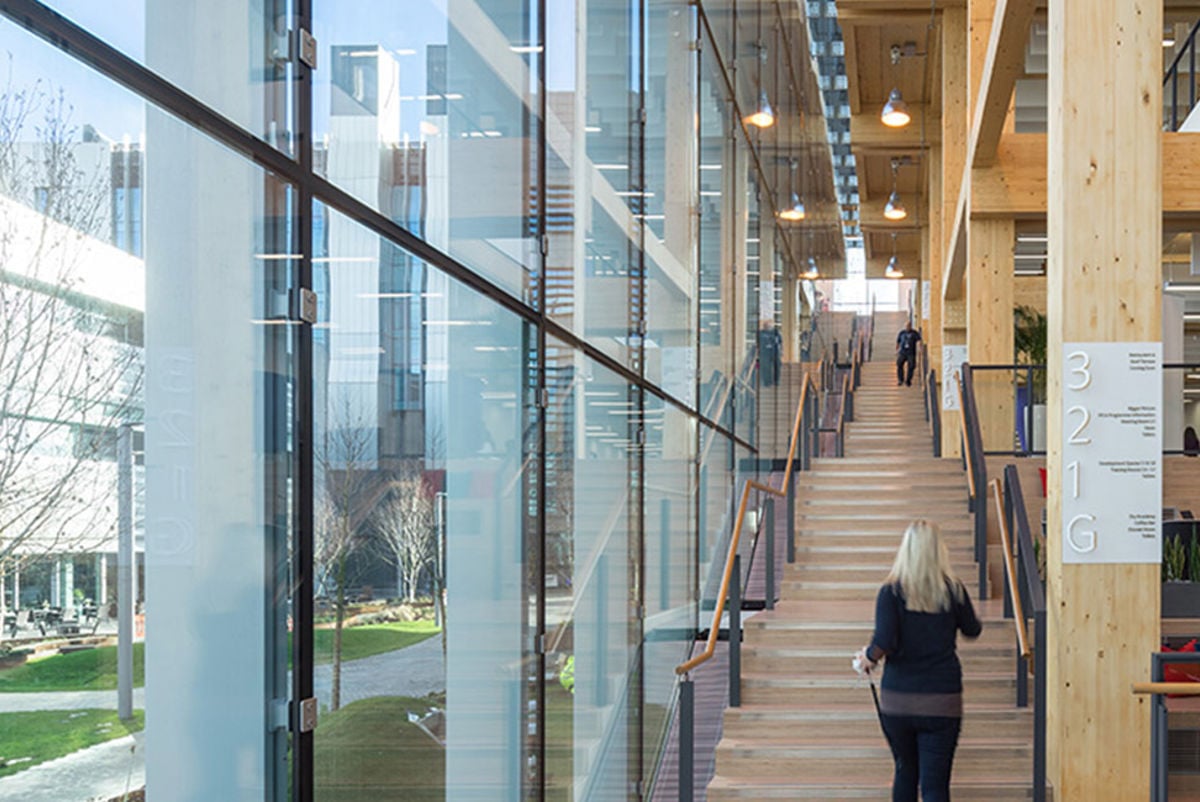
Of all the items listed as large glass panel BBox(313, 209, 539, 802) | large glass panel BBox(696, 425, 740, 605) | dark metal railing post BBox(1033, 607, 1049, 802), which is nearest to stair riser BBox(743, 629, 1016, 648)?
large glass panel BBox(696, 425, 740, 605)

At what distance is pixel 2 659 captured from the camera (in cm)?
196

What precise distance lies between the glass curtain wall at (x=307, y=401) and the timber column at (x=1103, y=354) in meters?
2.02

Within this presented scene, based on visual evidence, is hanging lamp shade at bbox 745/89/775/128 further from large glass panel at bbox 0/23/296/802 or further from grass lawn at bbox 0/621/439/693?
grass lawn at bbox 0/621/439/693

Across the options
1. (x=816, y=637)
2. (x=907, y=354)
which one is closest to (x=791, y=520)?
(x=816, y=637)

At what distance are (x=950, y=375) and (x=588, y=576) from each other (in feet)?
33.2

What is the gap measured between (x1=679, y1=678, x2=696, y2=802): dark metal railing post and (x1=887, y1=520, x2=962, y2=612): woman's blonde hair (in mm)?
946

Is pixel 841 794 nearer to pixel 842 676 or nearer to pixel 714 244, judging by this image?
pixel 842 676

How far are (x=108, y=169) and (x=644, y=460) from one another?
17.8 ft

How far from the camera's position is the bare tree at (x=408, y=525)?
3.49m

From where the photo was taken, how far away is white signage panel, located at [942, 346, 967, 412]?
1509 cm

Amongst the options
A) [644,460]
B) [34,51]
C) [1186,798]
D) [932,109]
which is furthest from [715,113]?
[932,109]

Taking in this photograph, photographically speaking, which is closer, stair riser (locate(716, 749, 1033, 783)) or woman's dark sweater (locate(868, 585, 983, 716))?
woman's dark sweater (locate(868, 585, 983, 716))

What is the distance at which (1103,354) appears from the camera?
6184 mm

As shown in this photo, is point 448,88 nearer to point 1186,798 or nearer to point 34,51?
point 34,51
